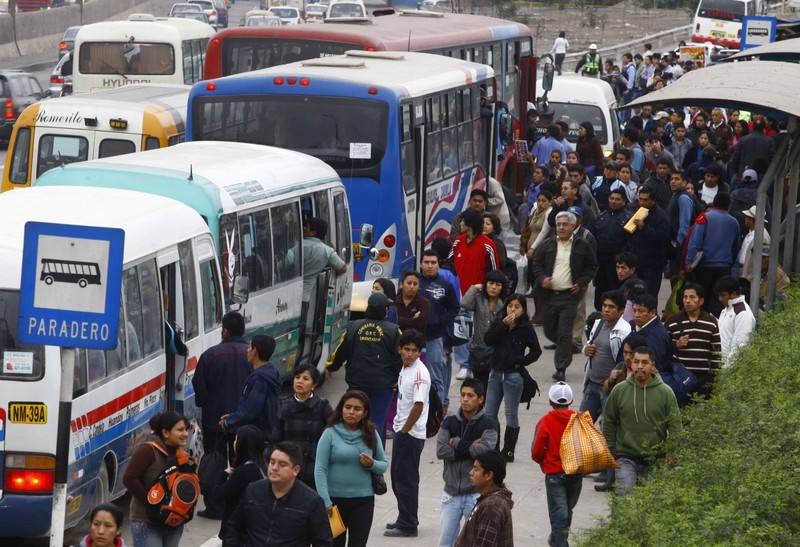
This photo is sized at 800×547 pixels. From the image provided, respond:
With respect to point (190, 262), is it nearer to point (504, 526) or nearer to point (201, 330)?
point (201, 330)

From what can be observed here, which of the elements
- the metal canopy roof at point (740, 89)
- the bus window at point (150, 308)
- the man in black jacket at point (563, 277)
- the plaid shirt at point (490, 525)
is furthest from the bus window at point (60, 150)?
the plaid shirt at point (490, 525)

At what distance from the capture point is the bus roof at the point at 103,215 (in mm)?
8914

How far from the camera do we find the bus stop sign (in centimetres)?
583

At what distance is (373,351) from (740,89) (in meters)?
4.90

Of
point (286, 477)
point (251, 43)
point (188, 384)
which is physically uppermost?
point (251, 43)

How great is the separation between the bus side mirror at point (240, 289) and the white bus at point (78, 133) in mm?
7048

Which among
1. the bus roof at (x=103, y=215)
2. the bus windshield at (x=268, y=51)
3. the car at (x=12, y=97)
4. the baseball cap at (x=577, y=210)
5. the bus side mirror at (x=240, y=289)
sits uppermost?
the bus windshield at (x=268, y=51)

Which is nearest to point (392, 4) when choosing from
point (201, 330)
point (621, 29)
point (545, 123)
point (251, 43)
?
point (621, 29)

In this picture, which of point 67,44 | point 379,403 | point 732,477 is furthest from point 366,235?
point 67,44

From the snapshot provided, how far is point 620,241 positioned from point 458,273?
2.22 meters

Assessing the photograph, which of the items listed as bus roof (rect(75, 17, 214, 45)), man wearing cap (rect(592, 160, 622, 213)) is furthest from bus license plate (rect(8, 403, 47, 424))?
bus roof (rect(75, 17, 214, 45))

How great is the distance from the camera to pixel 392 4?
63031 mm

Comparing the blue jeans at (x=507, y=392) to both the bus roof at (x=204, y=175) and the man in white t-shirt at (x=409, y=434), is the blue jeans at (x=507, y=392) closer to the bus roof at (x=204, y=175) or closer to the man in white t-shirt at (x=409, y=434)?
the man in white t-shirt at (x=409, y=434)

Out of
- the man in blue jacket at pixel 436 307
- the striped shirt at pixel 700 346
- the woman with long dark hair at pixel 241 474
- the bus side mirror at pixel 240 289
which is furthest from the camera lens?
the man in blue jacket at pixel 436 307
